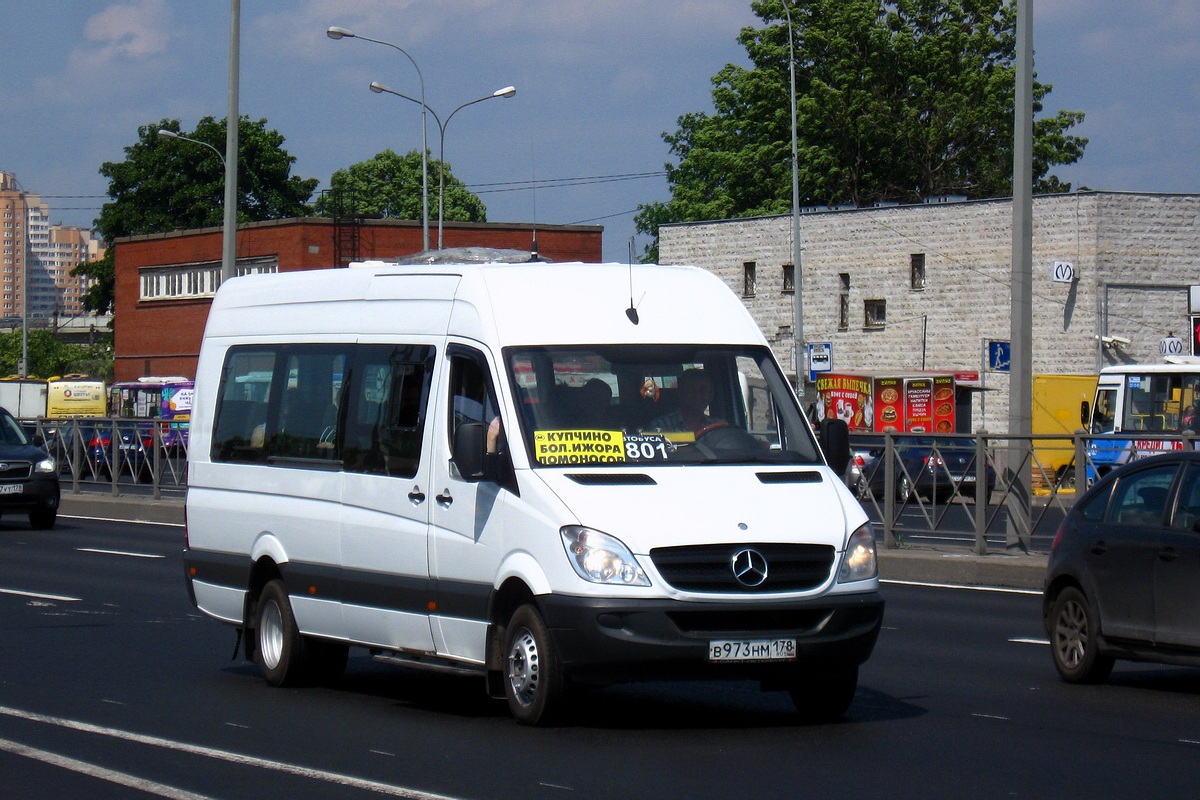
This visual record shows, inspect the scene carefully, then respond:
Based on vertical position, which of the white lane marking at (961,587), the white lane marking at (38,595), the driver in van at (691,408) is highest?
the driver in van at (691,408)

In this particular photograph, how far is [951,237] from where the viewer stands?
159 feet

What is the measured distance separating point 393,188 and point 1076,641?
89014 mm

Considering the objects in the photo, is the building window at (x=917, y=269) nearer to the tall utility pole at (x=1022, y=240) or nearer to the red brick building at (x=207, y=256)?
the red brick building at (x=207, y=256)

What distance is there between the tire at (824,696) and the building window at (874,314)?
42.0 meters

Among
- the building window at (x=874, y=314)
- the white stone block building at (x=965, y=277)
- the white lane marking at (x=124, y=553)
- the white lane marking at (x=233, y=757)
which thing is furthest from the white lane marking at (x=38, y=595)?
the building window at (x=874, y=314)

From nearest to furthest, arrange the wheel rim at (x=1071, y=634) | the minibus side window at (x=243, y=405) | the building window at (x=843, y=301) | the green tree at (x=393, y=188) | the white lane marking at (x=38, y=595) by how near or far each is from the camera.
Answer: the wheel rim at (x=1071, y=634), the minibus side window at (x=243, y=405), the white lane marking at (x=38, y=595), the building window at (x=843, y=301), the green tree at (x=393, y=188)

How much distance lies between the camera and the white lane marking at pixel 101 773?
7.17 m

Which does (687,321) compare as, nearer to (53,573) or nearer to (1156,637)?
(1156,637)

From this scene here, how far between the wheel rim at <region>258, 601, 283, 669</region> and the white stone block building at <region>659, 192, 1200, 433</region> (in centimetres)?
3380

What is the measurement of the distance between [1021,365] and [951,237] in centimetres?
2983

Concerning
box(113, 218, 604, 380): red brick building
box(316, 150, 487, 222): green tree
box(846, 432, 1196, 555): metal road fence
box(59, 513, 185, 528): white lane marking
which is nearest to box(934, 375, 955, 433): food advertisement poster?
box(59, 513, 185, 528): white lane marking

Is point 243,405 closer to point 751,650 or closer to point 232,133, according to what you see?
point 751,650

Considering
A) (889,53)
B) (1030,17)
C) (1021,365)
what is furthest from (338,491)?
(889,53)

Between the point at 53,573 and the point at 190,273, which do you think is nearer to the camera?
the point at 53,573
